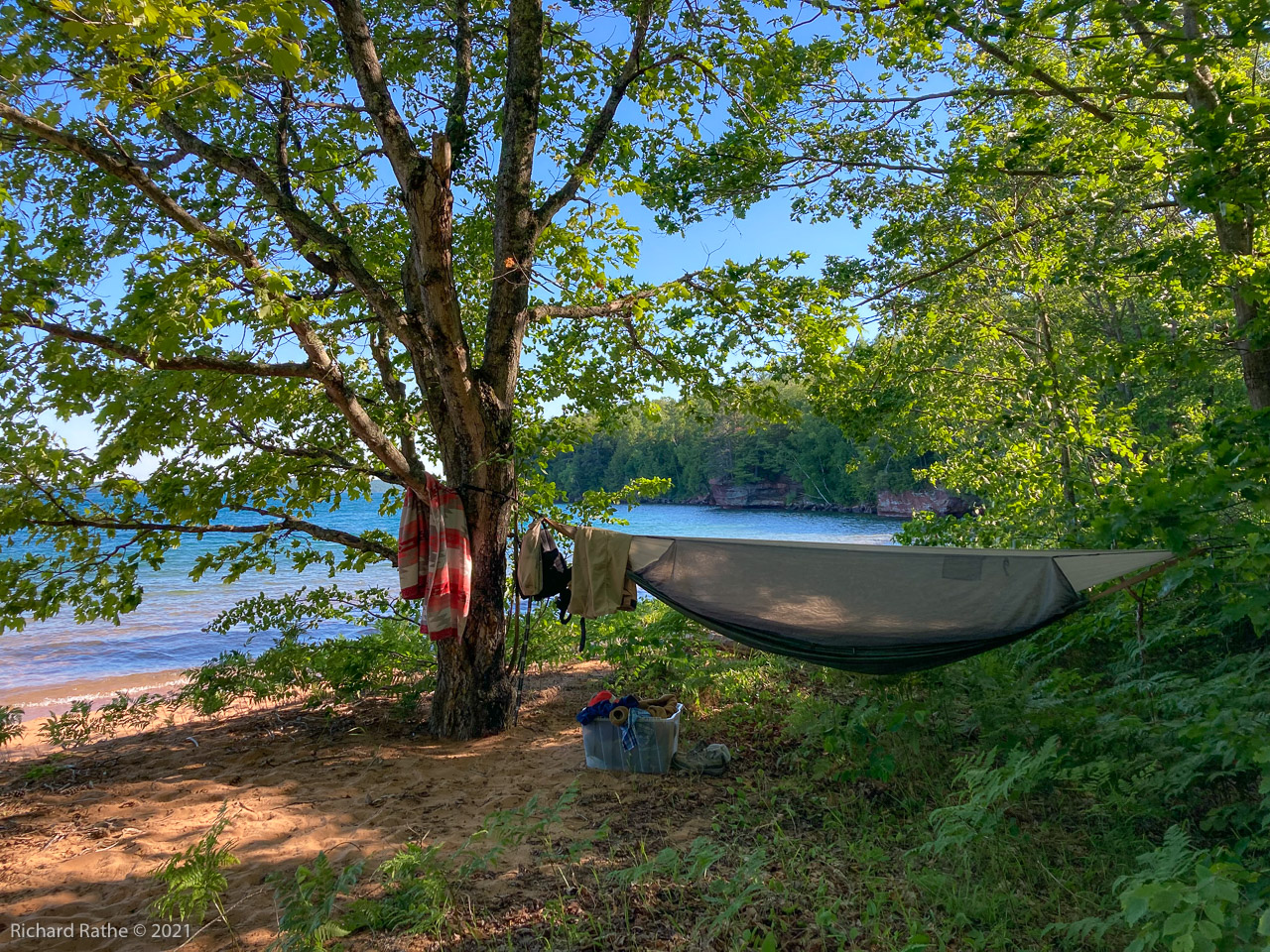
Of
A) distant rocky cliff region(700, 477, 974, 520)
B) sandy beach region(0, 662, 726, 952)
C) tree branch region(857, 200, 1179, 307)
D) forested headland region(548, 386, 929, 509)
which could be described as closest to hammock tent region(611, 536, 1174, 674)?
sandy beach region(0, 662, 726, 952)

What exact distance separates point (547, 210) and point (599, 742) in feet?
9.64

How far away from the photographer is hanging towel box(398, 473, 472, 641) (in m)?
3.61

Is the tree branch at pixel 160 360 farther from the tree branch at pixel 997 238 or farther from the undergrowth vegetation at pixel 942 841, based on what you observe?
the tree branch at pixel 997 238

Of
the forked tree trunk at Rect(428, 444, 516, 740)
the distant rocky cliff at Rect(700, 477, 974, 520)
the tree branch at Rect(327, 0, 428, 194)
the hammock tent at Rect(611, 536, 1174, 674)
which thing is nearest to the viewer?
the hammock tent at Rect(611, 536, 1174, 674)

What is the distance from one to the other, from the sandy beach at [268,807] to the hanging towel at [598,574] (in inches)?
31.5

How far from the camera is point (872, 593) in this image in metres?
2.94

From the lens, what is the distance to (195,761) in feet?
12.8

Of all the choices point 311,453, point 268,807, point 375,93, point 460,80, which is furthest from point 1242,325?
point 268,807

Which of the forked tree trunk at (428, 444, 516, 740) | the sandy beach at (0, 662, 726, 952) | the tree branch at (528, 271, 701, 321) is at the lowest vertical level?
the sandy beach at (0, 662, 726, 952)

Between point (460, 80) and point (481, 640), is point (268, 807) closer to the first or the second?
point (481, 640)

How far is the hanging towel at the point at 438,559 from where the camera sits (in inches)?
142

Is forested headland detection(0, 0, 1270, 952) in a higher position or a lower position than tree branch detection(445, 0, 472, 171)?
lower

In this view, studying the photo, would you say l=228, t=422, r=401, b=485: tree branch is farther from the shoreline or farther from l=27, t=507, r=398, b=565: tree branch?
the shoreline

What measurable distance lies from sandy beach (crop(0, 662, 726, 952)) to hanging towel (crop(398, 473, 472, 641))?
0.75m
